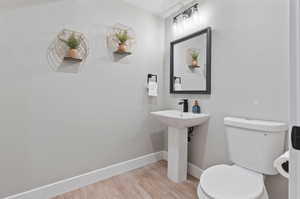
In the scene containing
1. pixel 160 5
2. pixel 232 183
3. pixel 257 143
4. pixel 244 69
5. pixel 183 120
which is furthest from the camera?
pixel 160 5

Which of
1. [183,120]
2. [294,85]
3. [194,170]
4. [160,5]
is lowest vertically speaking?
[194,170]

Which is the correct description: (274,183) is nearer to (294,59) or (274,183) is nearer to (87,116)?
(294,59)

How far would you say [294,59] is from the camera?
439mm

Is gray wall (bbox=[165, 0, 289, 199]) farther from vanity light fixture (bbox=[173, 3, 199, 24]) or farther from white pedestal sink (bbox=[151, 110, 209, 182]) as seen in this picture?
white pedestal sink (bbox=[151, 110, 209, 182])

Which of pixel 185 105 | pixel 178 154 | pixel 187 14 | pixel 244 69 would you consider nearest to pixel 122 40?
pixel 187 14

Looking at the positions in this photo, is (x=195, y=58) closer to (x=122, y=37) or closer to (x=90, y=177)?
(x=122, y=37)

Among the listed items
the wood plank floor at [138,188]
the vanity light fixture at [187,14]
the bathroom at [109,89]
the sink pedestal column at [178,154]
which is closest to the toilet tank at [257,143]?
the bathroom at [109,89]

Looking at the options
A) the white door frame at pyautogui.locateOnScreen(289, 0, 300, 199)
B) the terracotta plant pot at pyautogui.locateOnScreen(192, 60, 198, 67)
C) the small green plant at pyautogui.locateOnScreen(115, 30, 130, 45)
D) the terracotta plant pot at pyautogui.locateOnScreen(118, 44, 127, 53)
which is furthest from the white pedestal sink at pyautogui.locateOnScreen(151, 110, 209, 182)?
the white door frame at pyautogui.locateOnScreen(289, 0, 300, 199)

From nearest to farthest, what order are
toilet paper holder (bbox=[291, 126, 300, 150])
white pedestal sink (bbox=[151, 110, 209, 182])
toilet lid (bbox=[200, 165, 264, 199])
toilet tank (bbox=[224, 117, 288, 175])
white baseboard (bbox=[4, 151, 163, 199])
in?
toilet paper holder (bbox=[291, 126, 300, 150]), toilet lid (bbox=[200, 165, 264, 199]), toilet tank (bbox=[224, 117, 288, 175]), white baseboard (bbox=[4, 151, 163, 199]), white pedestal sink (bbox=[151, 110, 209, 182])

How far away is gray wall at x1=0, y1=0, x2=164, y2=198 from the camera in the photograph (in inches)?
55.5

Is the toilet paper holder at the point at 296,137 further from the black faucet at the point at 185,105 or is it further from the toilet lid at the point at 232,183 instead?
the black faucet at the point at 185,105

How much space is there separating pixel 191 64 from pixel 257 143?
1.18 m

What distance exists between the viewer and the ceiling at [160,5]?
208 centimetres

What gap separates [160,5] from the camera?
2172 millimetres
